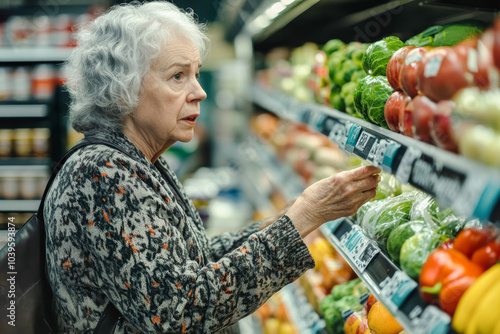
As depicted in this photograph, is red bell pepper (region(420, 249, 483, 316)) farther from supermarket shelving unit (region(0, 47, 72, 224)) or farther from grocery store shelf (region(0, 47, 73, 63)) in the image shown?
grocery store shelf (region(0, 47, 73, 63))

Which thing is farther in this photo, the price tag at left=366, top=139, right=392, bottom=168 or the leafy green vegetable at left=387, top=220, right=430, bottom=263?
the leafy green vegetable at left=387, top=220, right=430, bottom=263

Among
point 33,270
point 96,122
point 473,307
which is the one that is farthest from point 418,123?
point 33,270

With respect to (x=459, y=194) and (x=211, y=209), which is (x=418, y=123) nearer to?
(x=459, y=194)

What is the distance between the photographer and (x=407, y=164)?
948 millimetres

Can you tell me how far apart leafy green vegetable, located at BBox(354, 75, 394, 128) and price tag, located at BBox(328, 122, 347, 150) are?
8 centimetres

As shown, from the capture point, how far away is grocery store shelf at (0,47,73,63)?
159 inches

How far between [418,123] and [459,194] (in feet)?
0.84

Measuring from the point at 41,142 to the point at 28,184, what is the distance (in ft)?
1.24

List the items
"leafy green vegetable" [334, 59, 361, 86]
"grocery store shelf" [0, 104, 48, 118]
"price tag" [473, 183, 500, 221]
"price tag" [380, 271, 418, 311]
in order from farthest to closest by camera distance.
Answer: "grocery store shelf" [0, 104, 48, 118]
"leafy green vegetable" [334, 59, 361, 86]
"price tag" [380, 271, 418, 311]
"price tag" [473, 183, 500, 221]

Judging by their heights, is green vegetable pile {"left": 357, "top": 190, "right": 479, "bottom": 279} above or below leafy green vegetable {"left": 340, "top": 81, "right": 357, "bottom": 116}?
below

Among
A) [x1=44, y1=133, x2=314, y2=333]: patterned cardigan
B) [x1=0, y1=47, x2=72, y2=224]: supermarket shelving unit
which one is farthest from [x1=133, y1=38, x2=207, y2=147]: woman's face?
[x1=0, y1=47, x2=72, y2=224]: supermarket shelving unit

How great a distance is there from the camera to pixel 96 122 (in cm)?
140

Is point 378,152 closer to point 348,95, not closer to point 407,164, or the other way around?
point 407,164

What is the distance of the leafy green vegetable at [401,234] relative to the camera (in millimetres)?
1199
